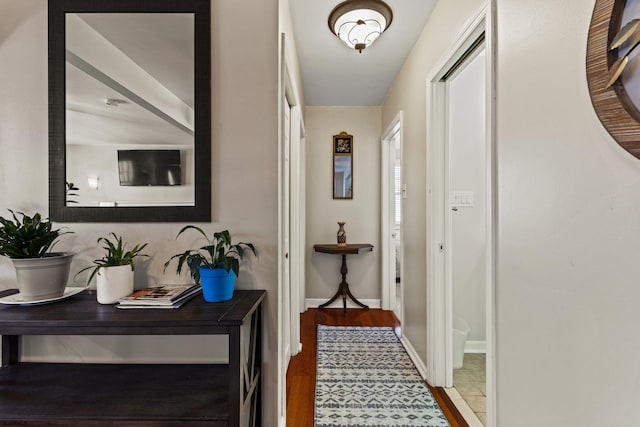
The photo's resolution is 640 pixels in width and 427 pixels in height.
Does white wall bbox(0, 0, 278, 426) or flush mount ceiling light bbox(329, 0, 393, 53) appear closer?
white wall bbox(0, 0, 278, 426)

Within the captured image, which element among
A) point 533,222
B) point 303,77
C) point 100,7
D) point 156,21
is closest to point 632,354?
→ point 533,222

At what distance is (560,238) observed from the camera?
37.9 inches

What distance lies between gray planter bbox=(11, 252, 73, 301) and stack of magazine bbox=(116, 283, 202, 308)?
0.28m

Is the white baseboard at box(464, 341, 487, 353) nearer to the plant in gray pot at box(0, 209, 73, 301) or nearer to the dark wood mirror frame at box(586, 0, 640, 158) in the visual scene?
the dark wood mirror frame at box(586, 0, 640, 158)

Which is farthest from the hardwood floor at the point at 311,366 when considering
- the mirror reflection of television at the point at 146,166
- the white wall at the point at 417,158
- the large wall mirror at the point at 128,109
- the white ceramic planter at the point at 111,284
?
the mirror reflection of television at the point at 146,166

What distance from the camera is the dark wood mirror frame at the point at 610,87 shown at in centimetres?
73

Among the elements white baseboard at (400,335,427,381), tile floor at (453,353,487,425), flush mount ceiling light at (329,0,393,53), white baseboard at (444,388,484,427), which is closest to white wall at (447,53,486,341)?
tile floor at (453,353,487,425)

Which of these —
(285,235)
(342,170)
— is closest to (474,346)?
(285,235)

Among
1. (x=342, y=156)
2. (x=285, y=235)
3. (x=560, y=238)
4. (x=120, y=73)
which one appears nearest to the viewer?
(x=560, y=238)

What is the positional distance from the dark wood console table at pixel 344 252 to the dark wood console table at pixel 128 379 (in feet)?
6.95

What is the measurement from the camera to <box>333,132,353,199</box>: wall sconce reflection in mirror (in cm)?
382

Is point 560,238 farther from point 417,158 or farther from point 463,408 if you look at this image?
point 417,158

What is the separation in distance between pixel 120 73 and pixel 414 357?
8.52 ft

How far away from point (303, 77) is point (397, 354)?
8.66ft
